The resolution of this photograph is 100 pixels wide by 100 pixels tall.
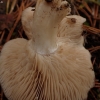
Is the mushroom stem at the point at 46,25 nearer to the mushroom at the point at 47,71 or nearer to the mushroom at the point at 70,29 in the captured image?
the mushroom at the point at 47,71

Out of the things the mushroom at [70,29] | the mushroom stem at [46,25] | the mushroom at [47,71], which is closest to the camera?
the mushroom stem at [46,25]

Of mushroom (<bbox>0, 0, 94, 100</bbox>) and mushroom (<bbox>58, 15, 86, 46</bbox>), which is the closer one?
mushroom (<bbox>0, 0, 94, 100</bbox>)

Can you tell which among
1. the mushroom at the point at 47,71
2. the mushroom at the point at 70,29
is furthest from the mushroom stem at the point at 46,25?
the mushroom at the point at 70,29

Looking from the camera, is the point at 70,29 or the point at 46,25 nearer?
the point at 46,25

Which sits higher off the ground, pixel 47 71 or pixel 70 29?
pixel 70 29

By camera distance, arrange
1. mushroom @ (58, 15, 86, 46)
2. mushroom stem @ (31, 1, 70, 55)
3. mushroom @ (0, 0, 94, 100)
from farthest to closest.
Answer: mushroom @ (58, 15, 86, 46) → mushroom @ (0, 0, 94, 100) → mushroom stem @ (31, 1, 70, 55)

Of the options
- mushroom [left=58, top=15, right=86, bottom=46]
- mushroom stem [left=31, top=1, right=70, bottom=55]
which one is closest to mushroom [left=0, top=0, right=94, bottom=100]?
mushroom stem [left=31, top=1, right=70, bottom=55]

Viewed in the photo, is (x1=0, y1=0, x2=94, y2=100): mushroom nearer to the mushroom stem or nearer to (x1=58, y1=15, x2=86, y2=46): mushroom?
the mushroom stem
